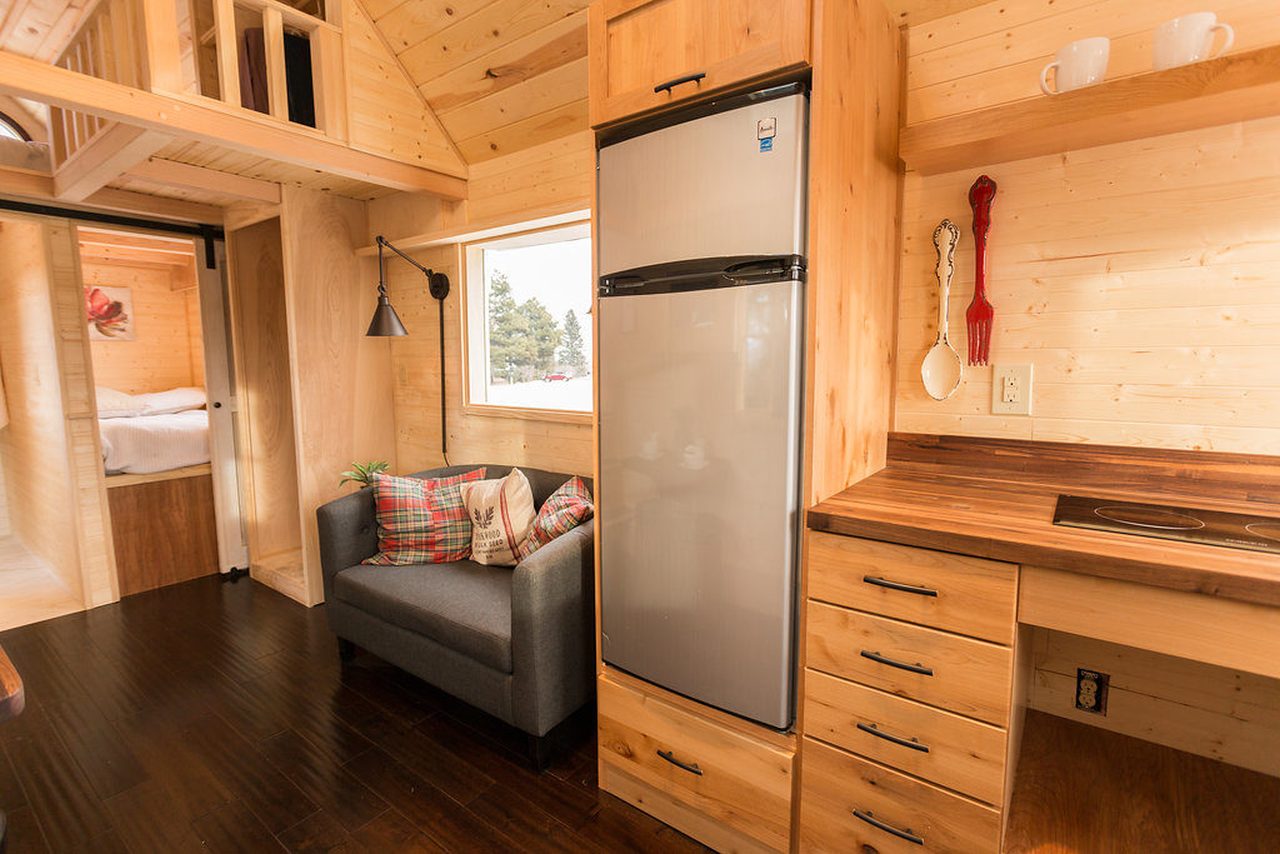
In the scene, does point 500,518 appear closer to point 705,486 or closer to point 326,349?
point 705,486

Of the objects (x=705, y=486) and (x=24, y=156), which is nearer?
(x=705, y=486)

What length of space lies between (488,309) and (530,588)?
180cm

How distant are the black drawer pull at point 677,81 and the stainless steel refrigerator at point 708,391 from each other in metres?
0.08

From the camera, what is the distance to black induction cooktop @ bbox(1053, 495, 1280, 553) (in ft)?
3.64

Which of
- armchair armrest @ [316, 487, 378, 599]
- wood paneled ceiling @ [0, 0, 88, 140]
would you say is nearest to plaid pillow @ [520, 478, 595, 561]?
armchair armrest @ [316, 487, 378, 599]

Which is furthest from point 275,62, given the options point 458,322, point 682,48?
point 682,48

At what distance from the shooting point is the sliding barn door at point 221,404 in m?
3.59

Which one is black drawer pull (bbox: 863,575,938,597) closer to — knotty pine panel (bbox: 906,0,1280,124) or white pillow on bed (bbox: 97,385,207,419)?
knotty pine panel (bbox: 906,0,1280,124)

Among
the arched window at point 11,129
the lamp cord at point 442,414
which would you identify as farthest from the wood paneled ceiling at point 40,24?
the lamp cord at point 442,414

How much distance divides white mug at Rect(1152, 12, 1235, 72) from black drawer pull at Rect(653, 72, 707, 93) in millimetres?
953

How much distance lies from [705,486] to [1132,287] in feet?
3.90

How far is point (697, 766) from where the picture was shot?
161 cm

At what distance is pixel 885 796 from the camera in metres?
1.35

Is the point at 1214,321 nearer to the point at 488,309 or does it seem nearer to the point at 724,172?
the point at 724,172
